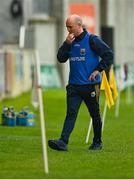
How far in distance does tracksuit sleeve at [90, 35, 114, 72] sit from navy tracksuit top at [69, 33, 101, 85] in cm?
7

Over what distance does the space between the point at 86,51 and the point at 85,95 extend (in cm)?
69

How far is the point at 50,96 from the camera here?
3569 centimetres

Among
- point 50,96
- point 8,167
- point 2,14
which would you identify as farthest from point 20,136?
point 2,14

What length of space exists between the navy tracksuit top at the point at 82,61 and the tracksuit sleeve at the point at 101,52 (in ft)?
0.24

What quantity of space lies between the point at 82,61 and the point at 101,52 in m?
0.33

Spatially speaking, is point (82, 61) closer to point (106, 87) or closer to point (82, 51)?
point (82, 51)

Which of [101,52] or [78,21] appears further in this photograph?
[101,52]

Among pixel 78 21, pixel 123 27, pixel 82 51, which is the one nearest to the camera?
pixel 78 21

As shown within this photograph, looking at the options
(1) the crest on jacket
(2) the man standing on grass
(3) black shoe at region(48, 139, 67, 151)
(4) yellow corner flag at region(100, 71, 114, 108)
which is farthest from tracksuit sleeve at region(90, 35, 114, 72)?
(3) black shoe at region(48, 139, 67, 151)

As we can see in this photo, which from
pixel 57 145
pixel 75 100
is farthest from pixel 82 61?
pixel 57 145

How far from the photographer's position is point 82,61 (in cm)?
1387

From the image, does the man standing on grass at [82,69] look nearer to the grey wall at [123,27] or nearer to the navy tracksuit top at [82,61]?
the navy tracksuit top at [82,61]

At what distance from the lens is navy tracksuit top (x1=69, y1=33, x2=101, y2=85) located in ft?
45.5

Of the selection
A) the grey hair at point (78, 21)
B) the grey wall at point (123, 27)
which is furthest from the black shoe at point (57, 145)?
the grey wall at point (123, 27)
